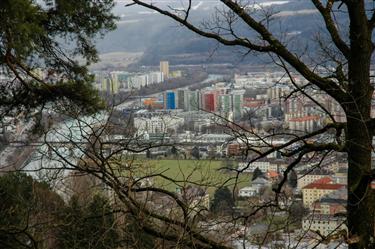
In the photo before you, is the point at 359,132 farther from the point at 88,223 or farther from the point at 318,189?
the point at 318,189

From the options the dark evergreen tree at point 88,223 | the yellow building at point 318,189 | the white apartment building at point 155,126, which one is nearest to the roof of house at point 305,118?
the yellow building at point 318,189

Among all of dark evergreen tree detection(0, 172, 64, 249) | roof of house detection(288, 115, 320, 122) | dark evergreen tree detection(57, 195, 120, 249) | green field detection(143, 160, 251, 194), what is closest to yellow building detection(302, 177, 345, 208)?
roof of house detection(288, 115, 320, 122)

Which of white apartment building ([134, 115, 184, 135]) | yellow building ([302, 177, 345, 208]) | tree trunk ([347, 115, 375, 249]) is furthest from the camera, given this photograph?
yellow building ([302, 177, 345, 208])

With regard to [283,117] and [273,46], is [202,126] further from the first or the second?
[273,46]

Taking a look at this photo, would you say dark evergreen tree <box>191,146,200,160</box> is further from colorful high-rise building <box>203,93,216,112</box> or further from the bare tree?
the bare tree

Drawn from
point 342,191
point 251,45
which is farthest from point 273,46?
point 342,191

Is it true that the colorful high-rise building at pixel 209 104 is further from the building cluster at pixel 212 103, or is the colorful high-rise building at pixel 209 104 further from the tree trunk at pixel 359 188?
the tree trunk at pixel 359 188

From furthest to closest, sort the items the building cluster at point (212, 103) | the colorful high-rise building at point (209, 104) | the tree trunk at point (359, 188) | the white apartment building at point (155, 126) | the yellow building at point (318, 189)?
1. the yellow building at point (318, 189)
2. the building cluster at point (212, 103)
3. the colorful high-rise building at point (209, 104)
4. the white apartment building at point (155, 126)
5. the tree trunk at point (359, 188)

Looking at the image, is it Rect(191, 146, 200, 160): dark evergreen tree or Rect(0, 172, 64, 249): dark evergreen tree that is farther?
Rect(191, 146, 200, 160): dark evergreen tree

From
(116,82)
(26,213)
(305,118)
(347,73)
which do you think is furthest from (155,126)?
(347,73)
